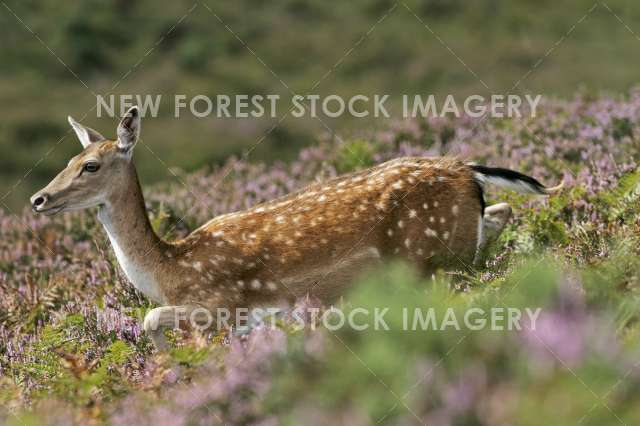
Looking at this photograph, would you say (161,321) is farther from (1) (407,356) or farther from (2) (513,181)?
(1) (407,356)

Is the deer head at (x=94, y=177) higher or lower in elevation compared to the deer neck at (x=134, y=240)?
higher

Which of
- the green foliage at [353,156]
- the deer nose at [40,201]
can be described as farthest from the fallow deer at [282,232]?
the green foliage at [353,156]

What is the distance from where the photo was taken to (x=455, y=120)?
42.0ft

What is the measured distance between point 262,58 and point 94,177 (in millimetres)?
31616

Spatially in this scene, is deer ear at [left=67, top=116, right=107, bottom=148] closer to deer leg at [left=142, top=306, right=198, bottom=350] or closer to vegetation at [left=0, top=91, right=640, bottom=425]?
vegetation at [left=0, top=91, right=640, bottom=425]

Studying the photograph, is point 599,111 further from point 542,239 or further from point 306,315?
point 306,315

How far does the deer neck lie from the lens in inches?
267

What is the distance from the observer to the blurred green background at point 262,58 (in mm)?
32250

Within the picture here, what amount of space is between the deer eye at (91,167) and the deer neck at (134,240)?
0.74ft

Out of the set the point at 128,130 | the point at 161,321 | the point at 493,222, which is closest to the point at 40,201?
the point at 128,130

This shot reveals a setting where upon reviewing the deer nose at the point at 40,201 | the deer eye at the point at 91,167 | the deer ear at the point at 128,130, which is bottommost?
the deer nose at the point at 40,201

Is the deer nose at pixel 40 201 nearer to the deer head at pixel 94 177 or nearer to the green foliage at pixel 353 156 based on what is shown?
the deer head at pixel 94 177

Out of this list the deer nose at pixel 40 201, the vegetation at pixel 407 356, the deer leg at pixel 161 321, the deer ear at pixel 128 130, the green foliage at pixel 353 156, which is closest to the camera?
the vegetation at pixel 407 356

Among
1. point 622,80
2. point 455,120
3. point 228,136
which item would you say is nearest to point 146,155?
point 228,136
